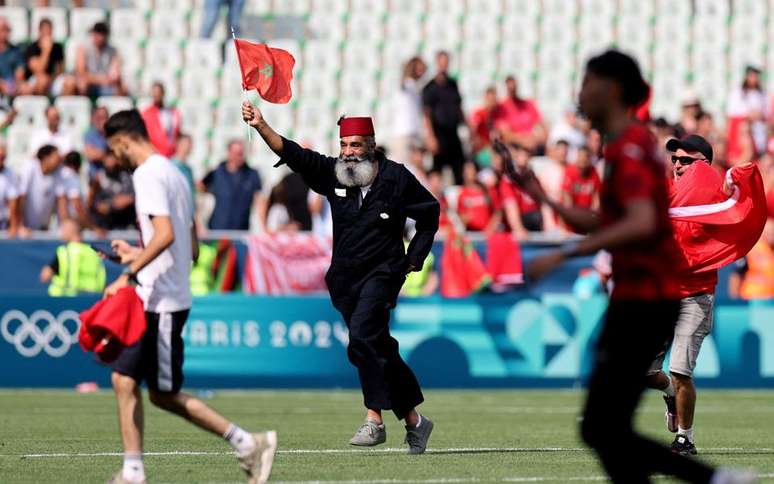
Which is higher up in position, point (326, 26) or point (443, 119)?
point (326, 26)

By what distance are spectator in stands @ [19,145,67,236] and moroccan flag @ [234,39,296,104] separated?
9.79 meters

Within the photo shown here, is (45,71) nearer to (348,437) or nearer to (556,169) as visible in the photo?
(556,169)

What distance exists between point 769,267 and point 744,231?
10.2 m

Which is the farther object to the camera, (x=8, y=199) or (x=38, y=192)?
(x=38, y=192)

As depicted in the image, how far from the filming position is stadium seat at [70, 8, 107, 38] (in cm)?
2614

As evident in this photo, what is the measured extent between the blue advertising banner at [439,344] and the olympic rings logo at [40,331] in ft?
0.16

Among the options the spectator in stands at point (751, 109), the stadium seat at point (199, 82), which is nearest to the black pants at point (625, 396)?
the spectator in stands at point (751, 109)

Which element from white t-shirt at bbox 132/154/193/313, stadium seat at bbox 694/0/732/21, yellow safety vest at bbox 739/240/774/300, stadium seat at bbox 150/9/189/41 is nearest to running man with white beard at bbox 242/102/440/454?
white t-shirt at bbox 132/154/193/313

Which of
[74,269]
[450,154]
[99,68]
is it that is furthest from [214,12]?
[74,269]

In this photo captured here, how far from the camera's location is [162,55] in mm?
26656

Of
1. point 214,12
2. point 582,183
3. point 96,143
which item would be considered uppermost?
point 214,12

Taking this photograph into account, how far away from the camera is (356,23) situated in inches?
1104

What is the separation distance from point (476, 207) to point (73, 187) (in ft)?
17.2

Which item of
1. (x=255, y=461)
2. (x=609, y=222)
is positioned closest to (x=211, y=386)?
(x=255, y=461)
